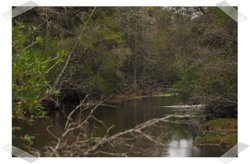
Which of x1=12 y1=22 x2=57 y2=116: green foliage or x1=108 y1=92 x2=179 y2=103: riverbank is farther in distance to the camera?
x1=108 y1=92 x2=179 y2=103: riverbank

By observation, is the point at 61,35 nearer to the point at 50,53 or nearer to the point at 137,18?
the point at 50,53

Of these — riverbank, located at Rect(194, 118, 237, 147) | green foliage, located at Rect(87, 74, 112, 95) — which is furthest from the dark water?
green foliage, located at Rect(87, 74, 112, 95)

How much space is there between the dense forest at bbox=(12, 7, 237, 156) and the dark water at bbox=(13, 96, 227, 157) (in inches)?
19.3

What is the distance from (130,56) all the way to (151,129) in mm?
9834

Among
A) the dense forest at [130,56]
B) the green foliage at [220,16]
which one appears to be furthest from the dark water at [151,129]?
the green foliage at [220,16]

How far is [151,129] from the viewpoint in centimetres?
1013

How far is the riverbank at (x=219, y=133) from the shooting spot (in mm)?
8930

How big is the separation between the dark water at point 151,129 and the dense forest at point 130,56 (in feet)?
1.60

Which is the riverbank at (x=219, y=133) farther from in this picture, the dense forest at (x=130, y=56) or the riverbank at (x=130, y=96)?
the riverbank at (x=130, y=96)

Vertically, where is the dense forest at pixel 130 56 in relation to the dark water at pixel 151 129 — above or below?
above

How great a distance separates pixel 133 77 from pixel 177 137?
9225 millimetres

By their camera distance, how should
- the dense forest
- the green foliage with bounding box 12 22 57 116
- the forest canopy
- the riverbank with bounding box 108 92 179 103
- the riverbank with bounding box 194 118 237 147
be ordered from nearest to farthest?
the green foliage with bounding box 12 22 57 116 < the forest canopy < the dense forest < the riverbank with bounding box 194 118 237 147 < the riverbank with bounding box 108 92 179 103

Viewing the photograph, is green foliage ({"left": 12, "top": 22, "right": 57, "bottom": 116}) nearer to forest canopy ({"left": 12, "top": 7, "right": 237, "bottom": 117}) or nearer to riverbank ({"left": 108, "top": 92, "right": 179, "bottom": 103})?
forest canopy ({"left": 12, "top": 7, "right": 237, "bottom": 117})

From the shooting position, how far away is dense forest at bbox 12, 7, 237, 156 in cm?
448
